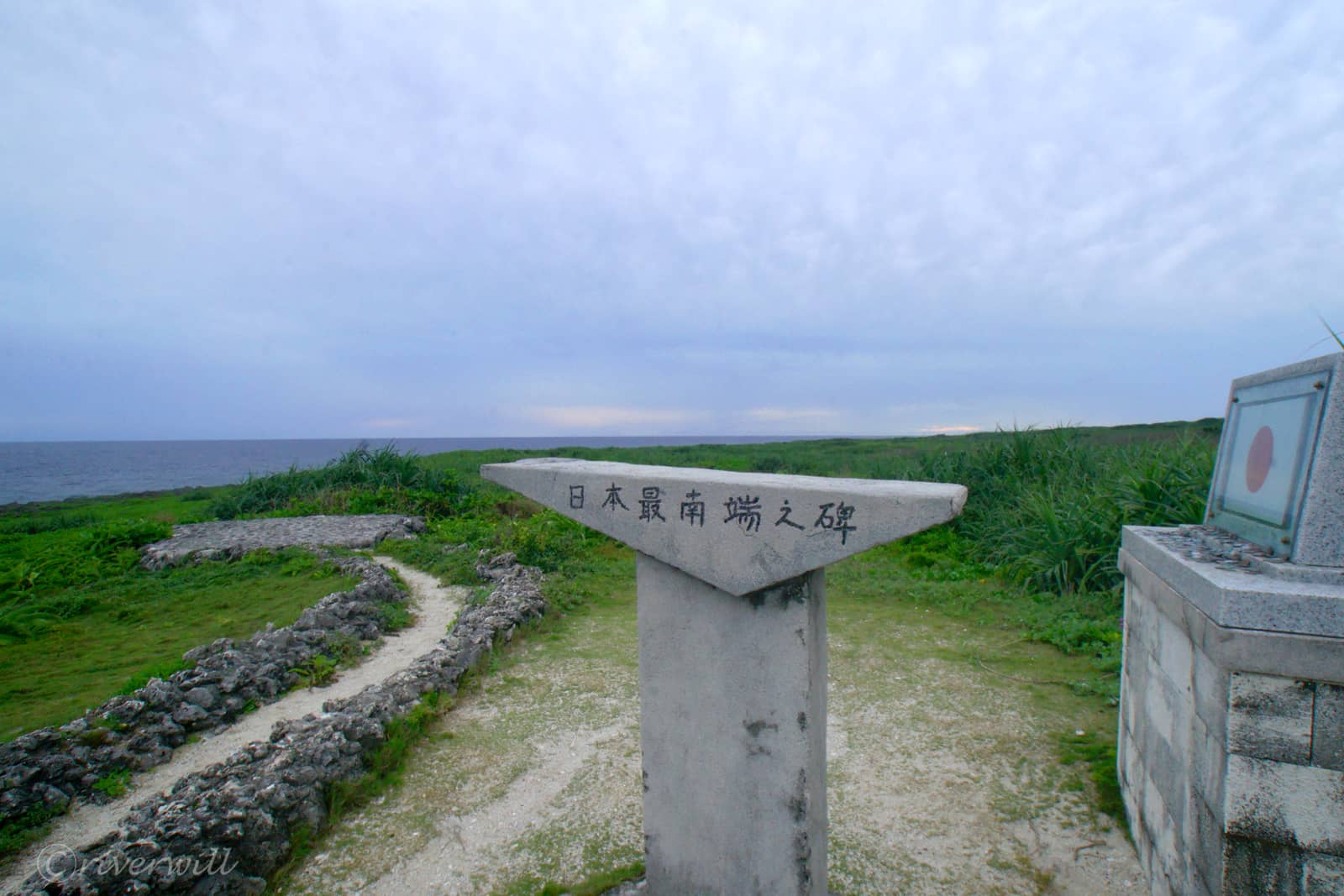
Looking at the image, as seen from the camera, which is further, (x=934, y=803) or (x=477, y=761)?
(x=477, y=761)

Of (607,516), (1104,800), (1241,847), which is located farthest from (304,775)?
(1104,800)

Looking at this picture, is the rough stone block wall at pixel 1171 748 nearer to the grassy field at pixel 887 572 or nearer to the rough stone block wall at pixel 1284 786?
the rough stone block wall at pixel 1284 786

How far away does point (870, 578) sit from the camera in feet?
25.1

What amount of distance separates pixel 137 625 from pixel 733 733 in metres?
6.71

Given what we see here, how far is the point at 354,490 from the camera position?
12922 millimetres

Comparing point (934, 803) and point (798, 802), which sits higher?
point (798, 802)

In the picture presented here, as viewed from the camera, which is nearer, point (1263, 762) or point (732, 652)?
point (1263, 762)

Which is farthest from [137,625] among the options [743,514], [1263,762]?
[1263,762]

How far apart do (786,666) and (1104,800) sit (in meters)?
2.19

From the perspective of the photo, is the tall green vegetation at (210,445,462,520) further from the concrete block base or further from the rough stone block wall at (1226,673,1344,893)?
the rough stone block wall at (1226,673,1344,893)

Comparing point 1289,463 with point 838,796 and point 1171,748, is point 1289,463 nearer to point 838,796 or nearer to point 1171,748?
point 1171,748

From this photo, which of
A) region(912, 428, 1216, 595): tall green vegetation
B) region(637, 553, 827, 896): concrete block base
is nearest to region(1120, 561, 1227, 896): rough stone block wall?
region(637, 553, 827, 896): concrete block base

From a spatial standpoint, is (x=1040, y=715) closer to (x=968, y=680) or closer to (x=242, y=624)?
(x=968, y=680)

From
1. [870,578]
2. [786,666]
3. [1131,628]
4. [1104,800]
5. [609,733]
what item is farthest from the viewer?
[870,578]
